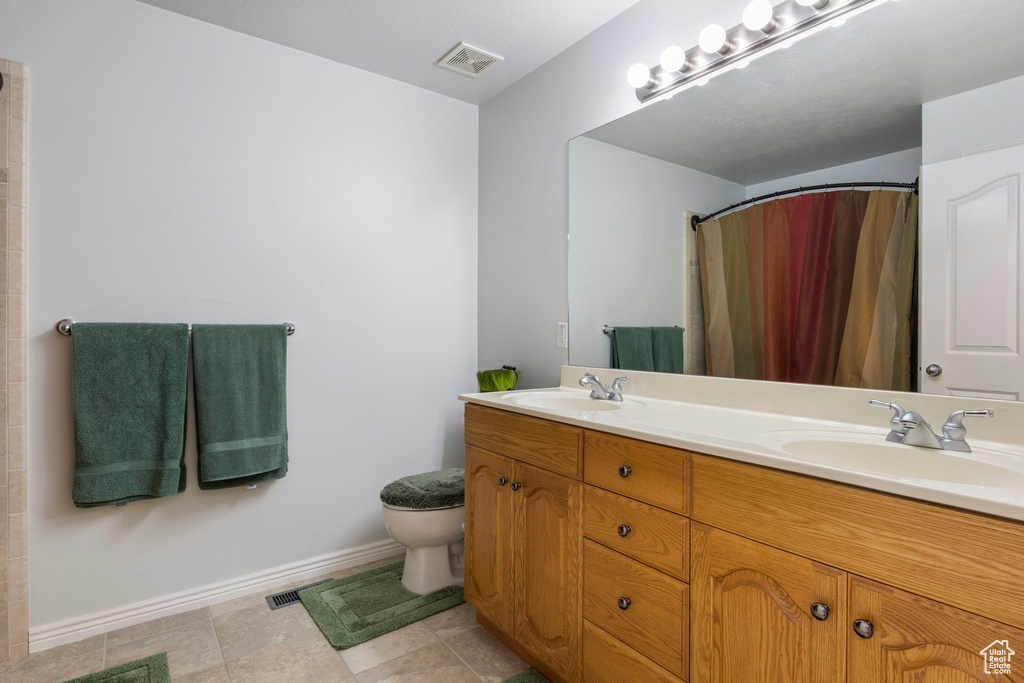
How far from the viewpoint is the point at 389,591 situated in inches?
85.7

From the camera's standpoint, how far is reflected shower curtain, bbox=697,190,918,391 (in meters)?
1.29

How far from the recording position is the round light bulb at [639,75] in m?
1.83

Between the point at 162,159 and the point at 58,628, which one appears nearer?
the point at 58,628

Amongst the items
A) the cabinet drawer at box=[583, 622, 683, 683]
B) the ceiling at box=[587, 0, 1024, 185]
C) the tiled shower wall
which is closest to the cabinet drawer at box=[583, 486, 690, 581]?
the cabinet drawer at box=[583, 622, 683, 683]

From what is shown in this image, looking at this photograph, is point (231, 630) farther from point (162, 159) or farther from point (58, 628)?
point (162, 159)

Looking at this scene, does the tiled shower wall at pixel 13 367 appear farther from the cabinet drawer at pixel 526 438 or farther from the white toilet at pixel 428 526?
the cabinet drawer at pixel 526 438

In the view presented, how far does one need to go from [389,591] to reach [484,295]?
148cm

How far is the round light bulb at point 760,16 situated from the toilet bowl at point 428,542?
1944 mm

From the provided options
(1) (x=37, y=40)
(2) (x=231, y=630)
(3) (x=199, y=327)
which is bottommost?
(2) (x=231, y=630)

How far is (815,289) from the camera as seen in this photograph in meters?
1.45

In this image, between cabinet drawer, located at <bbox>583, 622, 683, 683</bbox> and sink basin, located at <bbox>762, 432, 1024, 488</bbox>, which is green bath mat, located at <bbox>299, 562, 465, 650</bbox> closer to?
cabinet drawer, located at <bbox>583, 622, 683, 683</bbox>

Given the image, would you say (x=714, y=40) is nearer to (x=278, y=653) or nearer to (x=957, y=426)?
(x=957, y=426)

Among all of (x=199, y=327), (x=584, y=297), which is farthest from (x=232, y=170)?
(x=584, y=297)

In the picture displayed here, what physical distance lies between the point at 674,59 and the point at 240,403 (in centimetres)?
206
